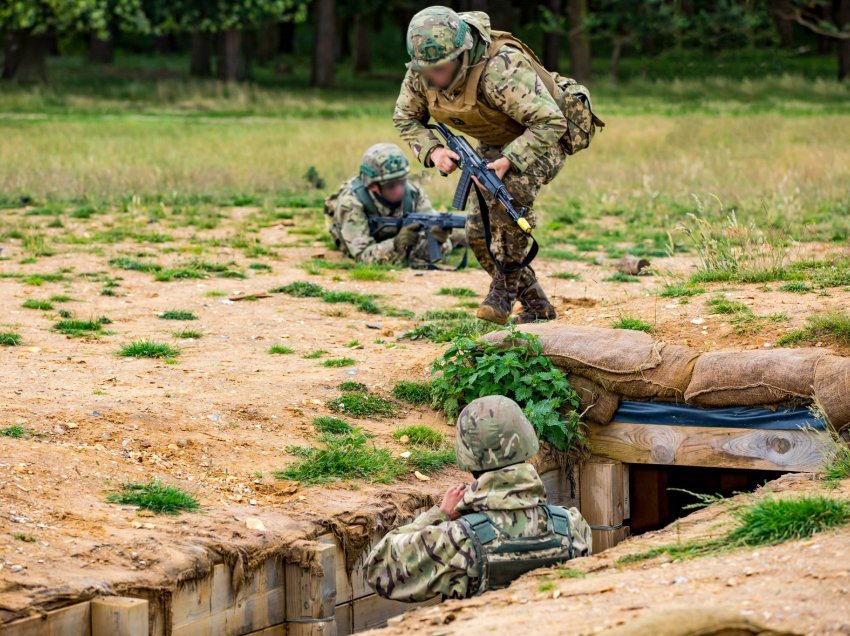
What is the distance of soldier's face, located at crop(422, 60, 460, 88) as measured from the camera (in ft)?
26.3

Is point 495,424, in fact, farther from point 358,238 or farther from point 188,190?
point 188,190

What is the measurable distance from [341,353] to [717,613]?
5138mm

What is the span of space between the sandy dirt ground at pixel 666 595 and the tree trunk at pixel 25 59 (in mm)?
32841

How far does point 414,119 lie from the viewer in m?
8.68

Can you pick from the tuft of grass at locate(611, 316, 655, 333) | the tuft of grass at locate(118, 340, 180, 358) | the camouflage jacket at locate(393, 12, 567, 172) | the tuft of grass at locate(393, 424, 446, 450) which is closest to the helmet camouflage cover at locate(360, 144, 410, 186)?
the camouflage jacket at locate(393, 12, 567, 172)

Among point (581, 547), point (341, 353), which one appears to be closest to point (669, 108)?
point (341, 353)

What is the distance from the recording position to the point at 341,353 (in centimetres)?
880

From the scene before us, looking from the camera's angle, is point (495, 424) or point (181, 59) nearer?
point (495, 424)

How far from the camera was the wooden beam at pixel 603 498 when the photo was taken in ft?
24.2

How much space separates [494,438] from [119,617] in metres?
1.63

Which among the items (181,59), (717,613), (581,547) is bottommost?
(581,547)

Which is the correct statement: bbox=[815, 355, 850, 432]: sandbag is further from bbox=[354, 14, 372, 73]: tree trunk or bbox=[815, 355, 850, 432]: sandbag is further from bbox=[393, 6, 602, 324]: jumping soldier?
bbox=[354, 14, 372, 73]: tree trunk

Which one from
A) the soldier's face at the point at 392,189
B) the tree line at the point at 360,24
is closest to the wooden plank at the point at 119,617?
the soldier's face at the point at 392,189

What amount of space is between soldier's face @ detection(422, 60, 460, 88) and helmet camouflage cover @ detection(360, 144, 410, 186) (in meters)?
3.72
